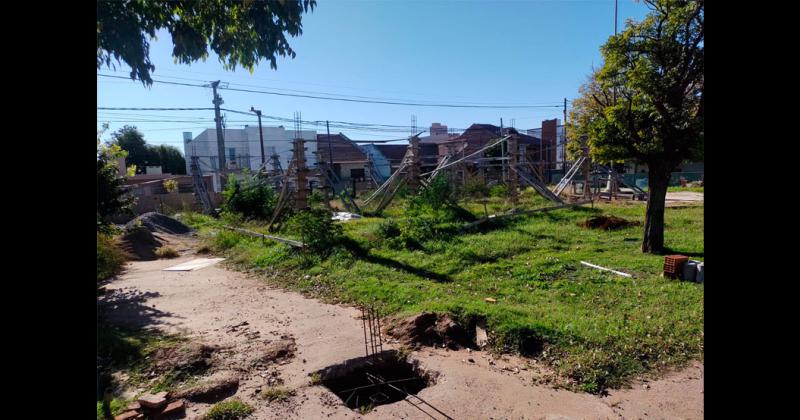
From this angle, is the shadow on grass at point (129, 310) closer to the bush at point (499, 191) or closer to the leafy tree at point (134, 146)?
the bush at point (499, 191)

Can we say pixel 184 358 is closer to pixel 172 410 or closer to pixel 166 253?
pixel 172 410

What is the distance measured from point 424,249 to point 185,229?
14188 mm

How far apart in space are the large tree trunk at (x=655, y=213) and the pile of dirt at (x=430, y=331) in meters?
6.26

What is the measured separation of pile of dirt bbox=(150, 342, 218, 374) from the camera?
5777 mm

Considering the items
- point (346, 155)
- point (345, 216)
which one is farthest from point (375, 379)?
point (346, 155)

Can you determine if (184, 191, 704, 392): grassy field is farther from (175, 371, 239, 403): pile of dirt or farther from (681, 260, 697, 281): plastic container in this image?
(175, 371, 239, 403): pile of dirt

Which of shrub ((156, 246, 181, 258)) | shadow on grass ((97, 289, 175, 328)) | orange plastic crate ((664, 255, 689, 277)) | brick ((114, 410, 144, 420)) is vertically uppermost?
orange plastic crate ((664, 255, 689, 277))

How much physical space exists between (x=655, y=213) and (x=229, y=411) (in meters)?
9.70

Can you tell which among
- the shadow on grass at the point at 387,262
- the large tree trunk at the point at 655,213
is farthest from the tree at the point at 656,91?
the shadow on grass at the point at 387,262

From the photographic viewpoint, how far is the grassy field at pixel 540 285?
5.69m

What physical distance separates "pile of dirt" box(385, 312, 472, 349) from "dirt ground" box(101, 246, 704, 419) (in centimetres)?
21

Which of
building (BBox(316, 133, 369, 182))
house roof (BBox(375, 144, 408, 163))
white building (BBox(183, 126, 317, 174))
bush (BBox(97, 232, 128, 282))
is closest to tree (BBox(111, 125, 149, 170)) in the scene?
white building (BBox(183, 126, 317, 174))

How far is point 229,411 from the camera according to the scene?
4.63 metres
